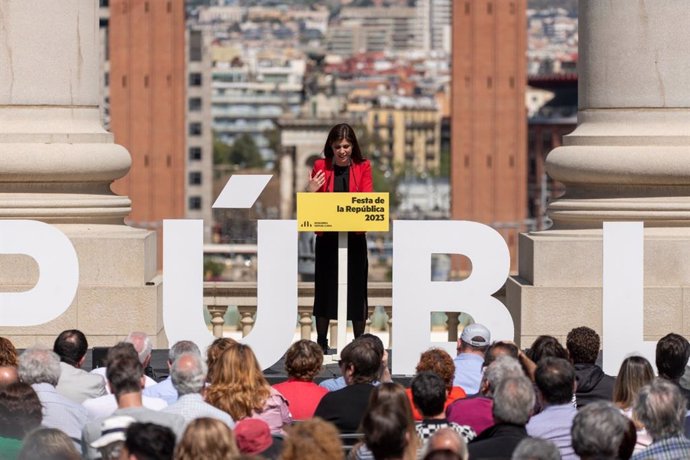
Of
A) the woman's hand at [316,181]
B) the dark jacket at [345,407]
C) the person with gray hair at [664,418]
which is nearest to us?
the person with gray hair at [664,418]

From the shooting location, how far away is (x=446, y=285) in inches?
604

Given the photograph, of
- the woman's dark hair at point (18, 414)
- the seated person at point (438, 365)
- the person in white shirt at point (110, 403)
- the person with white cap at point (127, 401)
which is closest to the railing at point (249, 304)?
the seated person at point (438, 365)

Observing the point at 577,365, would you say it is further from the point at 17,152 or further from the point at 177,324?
the point at 17,152

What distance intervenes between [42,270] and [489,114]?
113270 millimetres

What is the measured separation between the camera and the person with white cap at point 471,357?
1353 cm

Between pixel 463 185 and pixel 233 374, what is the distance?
385 ft

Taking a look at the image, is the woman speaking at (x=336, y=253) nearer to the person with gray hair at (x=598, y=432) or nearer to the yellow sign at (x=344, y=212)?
the yellow sign at (x=344, y=212)

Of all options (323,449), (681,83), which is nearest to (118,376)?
(323,449)

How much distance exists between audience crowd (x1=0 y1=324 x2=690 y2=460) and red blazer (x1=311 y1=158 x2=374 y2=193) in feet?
8.01

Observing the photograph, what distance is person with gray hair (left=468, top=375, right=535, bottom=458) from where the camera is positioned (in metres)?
10.4

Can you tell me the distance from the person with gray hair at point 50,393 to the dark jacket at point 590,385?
3.53 meters

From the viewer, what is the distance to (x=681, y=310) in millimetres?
16750

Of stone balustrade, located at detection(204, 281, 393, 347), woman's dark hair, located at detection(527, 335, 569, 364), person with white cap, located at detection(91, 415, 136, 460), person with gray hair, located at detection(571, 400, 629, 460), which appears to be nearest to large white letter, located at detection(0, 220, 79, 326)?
stone balustrade, located at detection(204, 281, 393, 347)

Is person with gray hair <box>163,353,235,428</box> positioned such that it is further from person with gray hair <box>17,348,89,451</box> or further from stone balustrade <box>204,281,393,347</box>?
stone balustrade <box>204,281,393,347</box>
